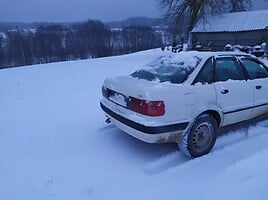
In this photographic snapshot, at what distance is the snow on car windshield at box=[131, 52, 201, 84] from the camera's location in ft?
12.8

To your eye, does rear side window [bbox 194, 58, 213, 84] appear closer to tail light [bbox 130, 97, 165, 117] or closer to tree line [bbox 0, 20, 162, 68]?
tail light [bbox 130, 97, 165, 117]

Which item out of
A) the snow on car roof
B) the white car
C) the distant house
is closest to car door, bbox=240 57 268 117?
the white car

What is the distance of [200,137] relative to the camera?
12.8ft

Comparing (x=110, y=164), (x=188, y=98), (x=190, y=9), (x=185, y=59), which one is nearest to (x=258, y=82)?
(x=185, y=59)

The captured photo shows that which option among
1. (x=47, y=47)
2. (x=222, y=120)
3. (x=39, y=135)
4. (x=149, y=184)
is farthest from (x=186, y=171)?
(x=47, y=47)

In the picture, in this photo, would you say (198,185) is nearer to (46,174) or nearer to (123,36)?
(46,174)

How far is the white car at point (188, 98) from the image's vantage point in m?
3.51

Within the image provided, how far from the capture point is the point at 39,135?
482cm

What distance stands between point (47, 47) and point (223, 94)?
50215 mm

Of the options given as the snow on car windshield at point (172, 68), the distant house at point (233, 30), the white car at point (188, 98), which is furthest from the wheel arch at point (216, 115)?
the distant house at point (233, 30)

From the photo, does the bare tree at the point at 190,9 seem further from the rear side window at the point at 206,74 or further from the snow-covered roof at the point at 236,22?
the rear side window at the point at 206,74

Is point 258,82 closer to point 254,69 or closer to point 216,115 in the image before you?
point 254,69

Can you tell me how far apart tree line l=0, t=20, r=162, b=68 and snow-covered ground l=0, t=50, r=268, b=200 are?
131 feet

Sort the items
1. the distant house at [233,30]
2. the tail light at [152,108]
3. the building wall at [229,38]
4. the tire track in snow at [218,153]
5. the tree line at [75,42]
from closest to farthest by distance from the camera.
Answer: the tail light at [152,108] < the tire track in snow at [218,153] < the building wall at [229,38] < the distant house at [233,30] < the tree line at [75,42]
